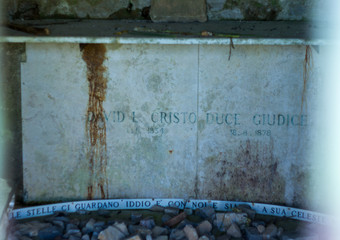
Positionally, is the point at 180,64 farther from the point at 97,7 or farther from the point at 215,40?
the point at 97,7

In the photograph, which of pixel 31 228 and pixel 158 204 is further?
pixel 158 204

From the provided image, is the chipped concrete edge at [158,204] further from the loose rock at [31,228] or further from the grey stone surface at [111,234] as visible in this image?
the grey stone surface at [111,234]

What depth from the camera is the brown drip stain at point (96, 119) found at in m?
4.17

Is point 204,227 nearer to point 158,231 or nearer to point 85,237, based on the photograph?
point 158,231

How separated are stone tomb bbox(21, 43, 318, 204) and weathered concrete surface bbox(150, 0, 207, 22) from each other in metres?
0.35

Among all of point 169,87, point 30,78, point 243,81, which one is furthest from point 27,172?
point 243,81

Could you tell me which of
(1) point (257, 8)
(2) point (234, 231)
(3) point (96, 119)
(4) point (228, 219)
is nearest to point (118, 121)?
(3) point (96, 119)

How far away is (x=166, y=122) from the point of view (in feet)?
14.0

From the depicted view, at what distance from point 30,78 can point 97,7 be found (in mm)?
871

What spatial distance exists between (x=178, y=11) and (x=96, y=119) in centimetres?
117

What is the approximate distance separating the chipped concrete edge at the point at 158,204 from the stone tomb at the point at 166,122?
0.09 meters

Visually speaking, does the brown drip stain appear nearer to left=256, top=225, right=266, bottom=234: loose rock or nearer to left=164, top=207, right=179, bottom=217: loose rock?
left=164, top=207, right=179, bottom=217: loose rock

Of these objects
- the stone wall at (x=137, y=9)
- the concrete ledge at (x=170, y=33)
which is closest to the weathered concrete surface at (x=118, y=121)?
the concrete ledge at (x=170, y=33)

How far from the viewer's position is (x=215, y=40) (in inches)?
153
